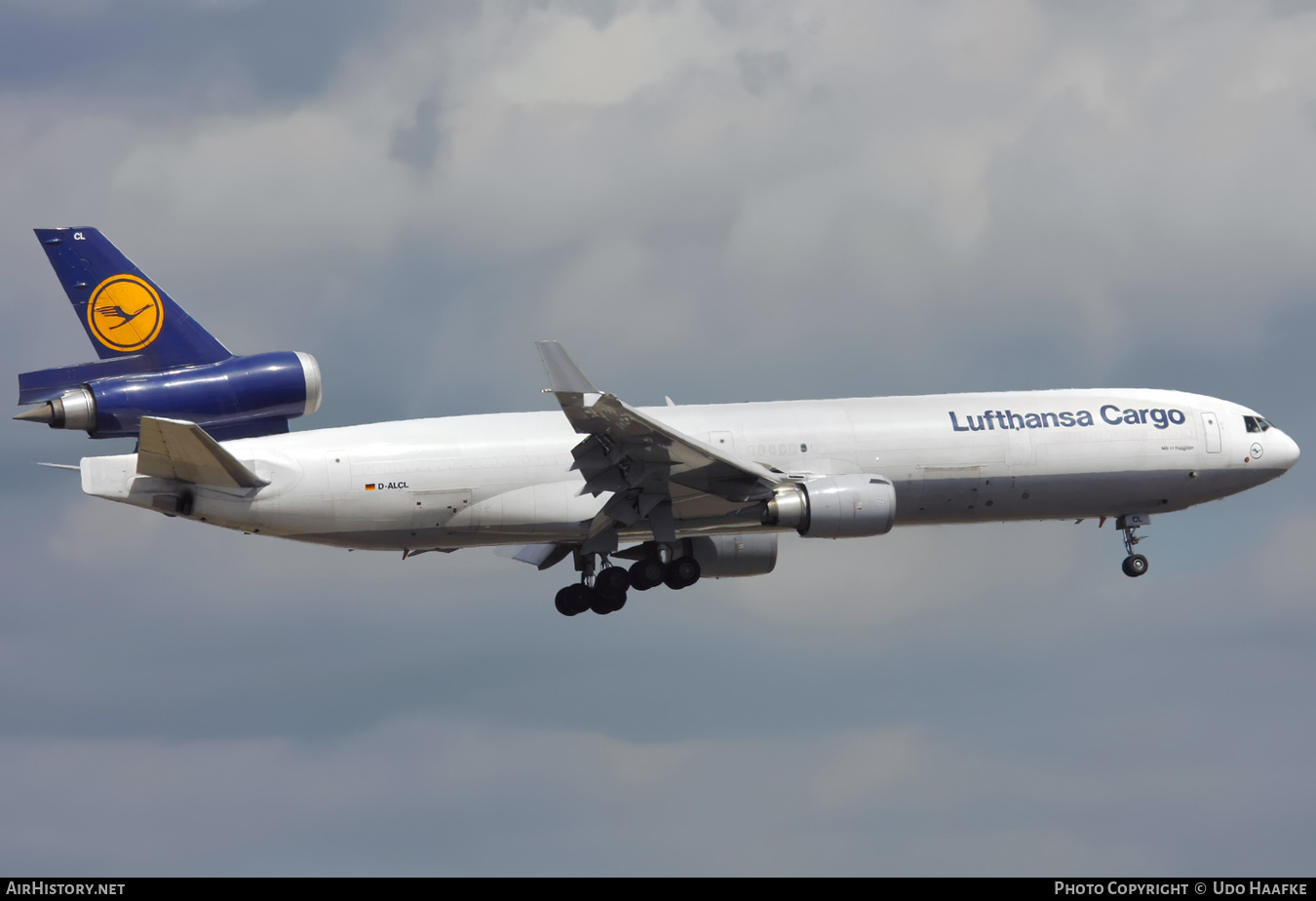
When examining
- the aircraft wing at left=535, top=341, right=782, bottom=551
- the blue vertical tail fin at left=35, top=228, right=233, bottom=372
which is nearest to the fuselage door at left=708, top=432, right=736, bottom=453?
the aircraft wing at left=535, top=341, right=782, bottom=551

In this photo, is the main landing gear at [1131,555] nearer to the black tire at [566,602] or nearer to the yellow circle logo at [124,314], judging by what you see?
the black tire at [566,602]

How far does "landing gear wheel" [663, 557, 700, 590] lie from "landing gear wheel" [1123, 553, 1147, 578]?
14.0 metres

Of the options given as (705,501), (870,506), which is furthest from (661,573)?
(870,506)

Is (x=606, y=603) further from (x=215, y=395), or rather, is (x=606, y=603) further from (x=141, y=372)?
(x=141, y=372)

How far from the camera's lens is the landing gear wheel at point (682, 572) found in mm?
47094

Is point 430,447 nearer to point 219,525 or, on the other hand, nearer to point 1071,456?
point 219,525

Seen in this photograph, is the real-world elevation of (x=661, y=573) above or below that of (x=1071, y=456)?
below

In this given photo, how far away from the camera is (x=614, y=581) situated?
47.9m

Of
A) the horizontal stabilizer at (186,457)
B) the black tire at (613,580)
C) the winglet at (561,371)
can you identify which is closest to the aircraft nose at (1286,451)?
the black tire at (613,580)

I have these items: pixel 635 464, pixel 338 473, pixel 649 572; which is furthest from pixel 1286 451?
pixel 338 473

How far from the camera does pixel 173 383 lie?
41.5 metres

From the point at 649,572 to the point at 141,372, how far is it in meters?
15.4

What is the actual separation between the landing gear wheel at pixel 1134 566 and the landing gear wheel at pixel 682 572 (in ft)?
45.9

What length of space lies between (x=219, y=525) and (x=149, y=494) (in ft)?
7.01
